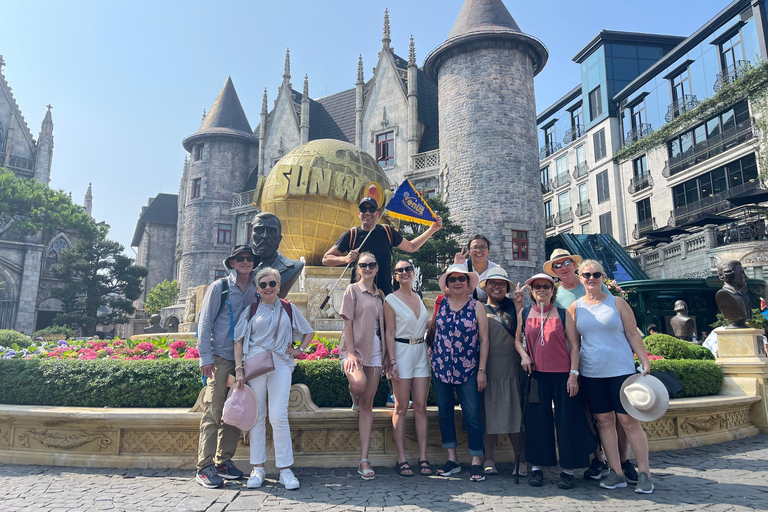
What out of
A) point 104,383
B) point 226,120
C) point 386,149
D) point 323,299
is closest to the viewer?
point 104,383

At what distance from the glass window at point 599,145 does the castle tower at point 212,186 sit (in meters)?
25.7

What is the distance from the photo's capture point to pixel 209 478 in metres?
4.17

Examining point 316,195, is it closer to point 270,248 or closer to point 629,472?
point 270,248

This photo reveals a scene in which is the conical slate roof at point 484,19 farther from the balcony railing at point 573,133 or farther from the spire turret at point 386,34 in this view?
the balcony railing at point 573,133

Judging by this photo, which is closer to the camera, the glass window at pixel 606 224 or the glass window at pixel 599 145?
the glass window at pixel 606 224

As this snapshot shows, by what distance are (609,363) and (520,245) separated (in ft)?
74.0

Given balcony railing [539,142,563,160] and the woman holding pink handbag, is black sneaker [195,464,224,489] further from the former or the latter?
balcony railing [539,142,563,160]

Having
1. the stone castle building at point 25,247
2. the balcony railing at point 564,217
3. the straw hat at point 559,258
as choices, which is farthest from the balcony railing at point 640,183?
the stone castle building at point 25,247

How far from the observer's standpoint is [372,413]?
4684mm

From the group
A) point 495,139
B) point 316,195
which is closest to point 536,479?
point 316,195

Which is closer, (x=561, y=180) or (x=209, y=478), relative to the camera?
(x=209, y=478)

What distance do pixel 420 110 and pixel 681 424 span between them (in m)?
29.8

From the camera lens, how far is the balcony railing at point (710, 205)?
2492cm

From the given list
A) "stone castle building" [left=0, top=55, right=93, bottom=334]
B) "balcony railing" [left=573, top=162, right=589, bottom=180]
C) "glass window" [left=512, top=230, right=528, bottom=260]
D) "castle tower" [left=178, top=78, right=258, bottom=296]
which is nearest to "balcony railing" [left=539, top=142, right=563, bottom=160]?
"balcony railing" [left=573, top=162, right=589, bottom=180]
